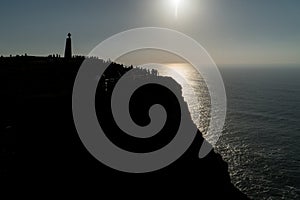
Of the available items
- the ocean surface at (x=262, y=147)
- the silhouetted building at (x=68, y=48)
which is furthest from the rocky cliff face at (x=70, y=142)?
the ocean surface at (x=262, y=147)

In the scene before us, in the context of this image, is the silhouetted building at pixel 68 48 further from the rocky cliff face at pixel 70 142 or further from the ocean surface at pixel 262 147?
the ocean surface at pixel 262 147

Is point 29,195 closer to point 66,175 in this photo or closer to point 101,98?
point 66,175

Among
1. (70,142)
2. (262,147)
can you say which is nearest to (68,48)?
(70,142)

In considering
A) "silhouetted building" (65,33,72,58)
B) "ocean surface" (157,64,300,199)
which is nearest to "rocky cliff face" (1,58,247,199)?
"silhouetted building" (65,33,72,58)

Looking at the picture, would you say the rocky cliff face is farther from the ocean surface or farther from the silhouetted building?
the ocean surface

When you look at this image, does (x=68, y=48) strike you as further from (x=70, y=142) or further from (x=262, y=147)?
(x=262, y=147)

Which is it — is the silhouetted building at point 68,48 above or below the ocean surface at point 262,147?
above

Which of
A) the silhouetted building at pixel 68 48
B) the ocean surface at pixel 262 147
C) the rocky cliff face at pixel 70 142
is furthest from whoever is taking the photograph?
the ocean surface at pixel 262 147

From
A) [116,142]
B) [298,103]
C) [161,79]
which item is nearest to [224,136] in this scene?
[161,79]
